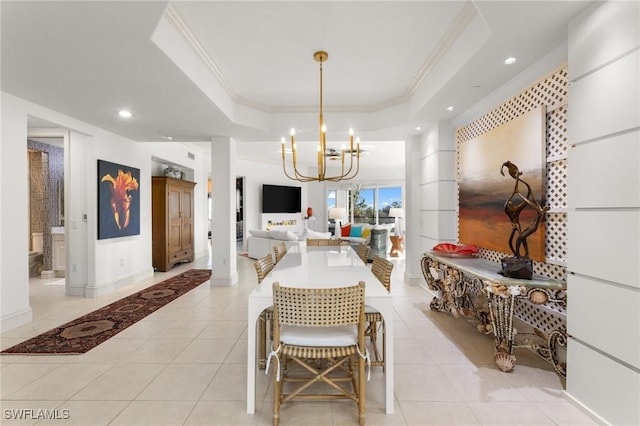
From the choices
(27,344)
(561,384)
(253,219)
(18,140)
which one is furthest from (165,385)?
(253,219)

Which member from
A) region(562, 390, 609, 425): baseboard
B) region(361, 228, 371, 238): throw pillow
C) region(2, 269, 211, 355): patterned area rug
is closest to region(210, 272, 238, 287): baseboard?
region(2, 269, 211, 355): patterned area rug

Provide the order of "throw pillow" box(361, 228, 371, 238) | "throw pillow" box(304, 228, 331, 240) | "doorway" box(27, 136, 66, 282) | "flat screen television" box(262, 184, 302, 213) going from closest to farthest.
→ "doorway" box(27, 136, 66, 282)
"throw pillow" box(304, 228, 331, 240)
"throw pillow" box(361, 228, 371, 238)
"flat screen television" box(262, 184, 302, 213)

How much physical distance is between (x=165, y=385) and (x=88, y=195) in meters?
3.54

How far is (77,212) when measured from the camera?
441cm

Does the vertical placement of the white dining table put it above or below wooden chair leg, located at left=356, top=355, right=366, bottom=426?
above

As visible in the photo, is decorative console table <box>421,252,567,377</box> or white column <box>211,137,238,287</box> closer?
decorative console table <box>421,252,567,377</box>

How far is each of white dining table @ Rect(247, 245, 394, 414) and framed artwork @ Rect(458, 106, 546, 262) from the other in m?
1.54

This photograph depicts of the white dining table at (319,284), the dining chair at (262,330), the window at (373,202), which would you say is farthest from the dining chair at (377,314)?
the window at (373,202)

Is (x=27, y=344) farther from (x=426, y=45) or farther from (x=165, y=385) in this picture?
(x=426, y=45)

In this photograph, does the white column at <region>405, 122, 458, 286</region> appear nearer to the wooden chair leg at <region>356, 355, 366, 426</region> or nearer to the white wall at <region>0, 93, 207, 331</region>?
the wooden chair leg at <region>356, 355, 366, 426</region>

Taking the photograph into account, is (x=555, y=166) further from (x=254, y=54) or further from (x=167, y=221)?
(x=167, y=221)

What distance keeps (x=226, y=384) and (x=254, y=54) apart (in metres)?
2.95

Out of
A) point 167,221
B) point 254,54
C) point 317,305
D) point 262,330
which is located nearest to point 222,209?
point 167,221

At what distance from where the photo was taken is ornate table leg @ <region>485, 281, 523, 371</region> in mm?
2281
